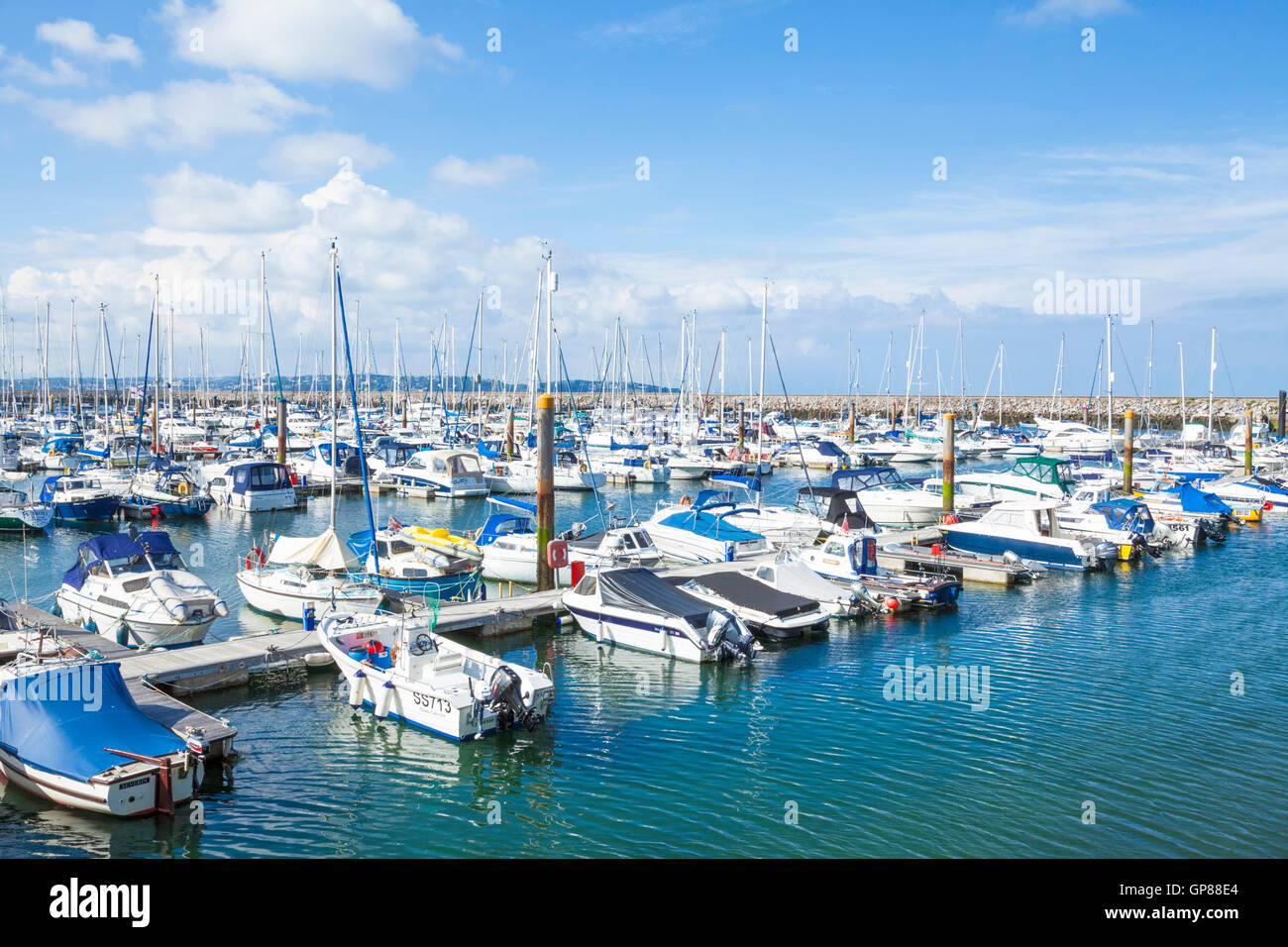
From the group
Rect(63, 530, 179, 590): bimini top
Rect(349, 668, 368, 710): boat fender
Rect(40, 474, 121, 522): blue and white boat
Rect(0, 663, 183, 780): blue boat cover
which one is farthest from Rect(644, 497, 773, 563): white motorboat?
Rect(40, 474, 121, 522): blue and white boat

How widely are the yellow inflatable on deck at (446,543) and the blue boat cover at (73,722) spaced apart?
53.7 ft

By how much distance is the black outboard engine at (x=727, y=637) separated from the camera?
70.0ft

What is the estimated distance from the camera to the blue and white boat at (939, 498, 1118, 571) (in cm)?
3256

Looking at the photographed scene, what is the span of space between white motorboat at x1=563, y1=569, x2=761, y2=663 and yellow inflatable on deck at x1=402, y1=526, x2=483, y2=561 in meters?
7.28

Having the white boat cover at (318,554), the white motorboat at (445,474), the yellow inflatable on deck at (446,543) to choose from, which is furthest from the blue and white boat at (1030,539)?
the white motorboat at (445,474)

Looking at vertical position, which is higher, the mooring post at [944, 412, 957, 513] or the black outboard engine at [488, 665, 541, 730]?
the mooring post at [944, 412, 957, 513]

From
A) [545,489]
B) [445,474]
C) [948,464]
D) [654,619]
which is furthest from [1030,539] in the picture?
[445,474]

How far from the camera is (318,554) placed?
1028 inches

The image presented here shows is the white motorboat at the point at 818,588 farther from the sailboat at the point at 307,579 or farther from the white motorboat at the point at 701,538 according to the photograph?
the sailboat at the point at 307,579

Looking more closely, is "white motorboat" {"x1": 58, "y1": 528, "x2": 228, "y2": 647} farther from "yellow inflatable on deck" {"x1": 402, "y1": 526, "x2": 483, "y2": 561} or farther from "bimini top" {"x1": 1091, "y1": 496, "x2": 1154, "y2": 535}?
"bimini top" {"x1": 1091, "y1": 496, "x2": 1154, "y2": 535}

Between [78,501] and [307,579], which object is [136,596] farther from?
[78,501]

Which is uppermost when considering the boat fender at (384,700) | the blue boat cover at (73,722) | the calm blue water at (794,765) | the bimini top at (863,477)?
the bimini top at (863,477)

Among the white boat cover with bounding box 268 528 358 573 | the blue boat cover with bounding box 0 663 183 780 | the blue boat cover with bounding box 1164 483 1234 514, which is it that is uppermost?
the blue boat cover with bounding box 1164 483 1234 514

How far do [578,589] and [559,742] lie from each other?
7.80 metres
